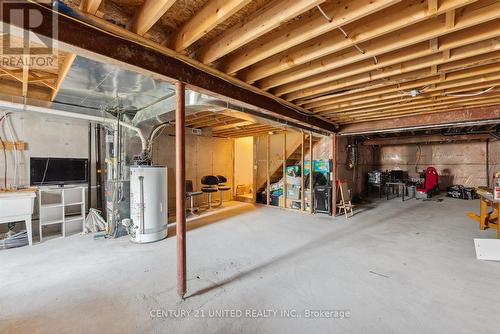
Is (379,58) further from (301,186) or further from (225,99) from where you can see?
(301,186)

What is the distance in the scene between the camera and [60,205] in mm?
3738

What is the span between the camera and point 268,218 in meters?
5.20

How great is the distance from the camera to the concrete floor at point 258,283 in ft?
5.79

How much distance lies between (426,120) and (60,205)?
7.04 metres

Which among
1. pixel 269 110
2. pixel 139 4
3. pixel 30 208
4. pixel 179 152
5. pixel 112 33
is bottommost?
pixel 30 208

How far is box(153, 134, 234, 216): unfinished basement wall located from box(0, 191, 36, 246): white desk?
2508 millimetres

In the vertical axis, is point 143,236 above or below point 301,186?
below

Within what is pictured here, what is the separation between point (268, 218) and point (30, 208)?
434 cm

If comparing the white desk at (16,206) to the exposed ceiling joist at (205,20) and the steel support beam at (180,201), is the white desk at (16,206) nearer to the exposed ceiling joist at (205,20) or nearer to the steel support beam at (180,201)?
the steel support beam at (180,201)

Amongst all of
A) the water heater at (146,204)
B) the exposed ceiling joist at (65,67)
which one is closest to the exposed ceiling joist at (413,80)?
the water heater at (146,204)

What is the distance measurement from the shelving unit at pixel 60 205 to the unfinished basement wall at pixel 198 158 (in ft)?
5.93

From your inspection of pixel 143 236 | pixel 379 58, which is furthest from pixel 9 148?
pixel 379 58

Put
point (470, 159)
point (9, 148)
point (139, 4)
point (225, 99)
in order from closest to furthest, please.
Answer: point (139, 4), point (225, 99), point (9, 148), point (470, 159)

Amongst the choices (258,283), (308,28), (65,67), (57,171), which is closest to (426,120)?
(308,28)
